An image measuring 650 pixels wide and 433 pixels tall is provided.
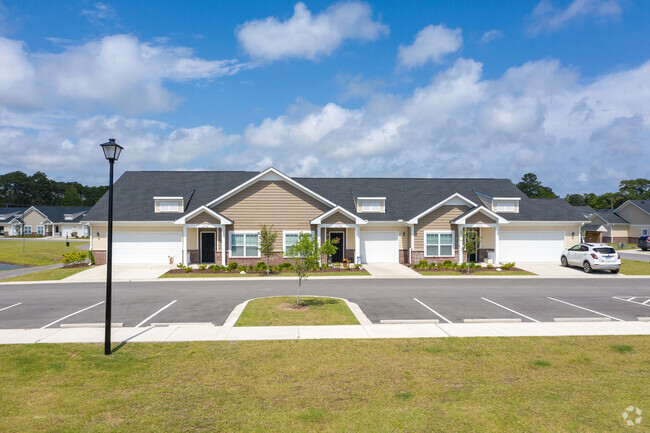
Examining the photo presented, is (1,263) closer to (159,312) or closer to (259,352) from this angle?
(159,312)

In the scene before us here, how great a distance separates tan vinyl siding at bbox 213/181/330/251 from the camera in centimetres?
2964

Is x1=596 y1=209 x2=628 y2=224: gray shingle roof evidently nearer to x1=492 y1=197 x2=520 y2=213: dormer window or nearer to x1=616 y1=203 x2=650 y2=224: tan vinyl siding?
x1=616 y1=203 x2=650 y2=224: tan vinyl siding

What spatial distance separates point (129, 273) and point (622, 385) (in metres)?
25.3

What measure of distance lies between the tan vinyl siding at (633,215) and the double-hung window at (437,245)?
4731 cm

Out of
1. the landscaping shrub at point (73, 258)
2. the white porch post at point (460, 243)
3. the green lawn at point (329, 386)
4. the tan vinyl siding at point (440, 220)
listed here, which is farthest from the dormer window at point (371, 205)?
the green lawn at point (329, 386)

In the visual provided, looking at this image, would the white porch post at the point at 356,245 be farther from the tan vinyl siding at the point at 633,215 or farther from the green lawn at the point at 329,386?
the tan vinyl siding at the point at 633,215

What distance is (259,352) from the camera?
33.3ft

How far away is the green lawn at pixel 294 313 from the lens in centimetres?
1311

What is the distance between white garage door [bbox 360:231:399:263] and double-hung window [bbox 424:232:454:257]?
246 cm

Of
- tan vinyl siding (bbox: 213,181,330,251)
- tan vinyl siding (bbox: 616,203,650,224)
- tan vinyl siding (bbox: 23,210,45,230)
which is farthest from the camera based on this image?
tan vinyl siding (bbox: 23,210,45,230)

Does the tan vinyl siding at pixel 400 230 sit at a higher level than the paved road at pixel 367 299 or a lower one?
higher

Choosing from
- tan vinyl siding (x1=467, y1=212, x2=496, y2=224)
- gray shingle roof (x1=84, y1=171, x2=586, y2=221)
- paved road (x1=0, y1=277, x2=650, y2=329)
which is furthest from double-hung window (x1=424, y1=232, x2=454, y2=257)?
paved road (x1=0, y1=277, x2=650, y2=329)

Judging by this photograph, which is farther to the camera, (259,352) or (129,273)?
(129,273)

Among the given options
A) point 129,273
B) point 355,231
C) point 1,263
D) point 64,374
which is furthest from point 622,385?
point 1,263
